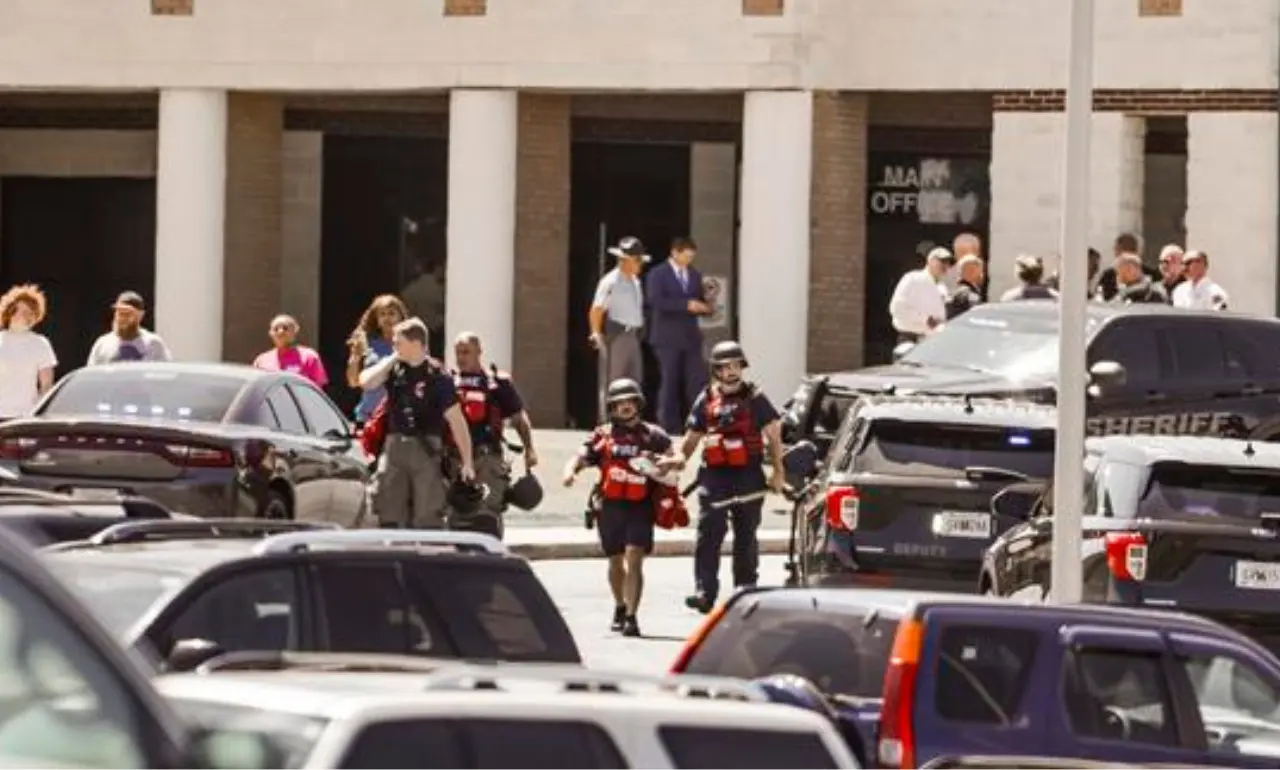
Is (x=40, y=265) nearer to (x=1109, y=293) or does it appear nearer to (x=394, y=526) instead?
(x=1109, y=293)

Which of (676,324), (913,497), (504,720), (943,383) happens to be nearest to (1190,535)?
(913,497)

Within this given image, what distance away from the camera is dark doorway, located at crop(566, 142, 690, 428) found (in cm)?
4484

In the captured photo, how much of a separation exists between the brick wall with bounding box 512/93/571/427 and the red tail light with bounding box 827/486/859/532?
20.2m

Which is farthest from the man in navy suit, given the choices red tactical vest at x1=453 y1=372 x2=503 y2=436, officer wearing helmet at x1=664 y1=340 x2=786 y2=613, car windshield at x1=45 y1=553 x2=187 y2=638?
car windshield at x1=45 y1=553 x2=187 y2=638

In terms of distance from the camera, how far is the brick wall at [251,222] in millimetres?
45250

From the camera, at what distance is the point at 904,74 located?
42.8 meters

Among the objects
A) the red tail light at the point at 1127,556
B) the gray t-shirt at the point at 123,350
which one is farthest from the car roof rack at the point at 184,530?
the gray t-shirt at the point at 123,350

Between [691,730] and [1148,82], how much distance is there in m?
33.5

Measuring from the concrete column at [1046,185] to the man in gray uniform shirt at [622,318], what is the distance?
14.8 feet

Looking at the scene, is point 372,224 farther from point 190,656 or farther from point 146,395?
point 190,656

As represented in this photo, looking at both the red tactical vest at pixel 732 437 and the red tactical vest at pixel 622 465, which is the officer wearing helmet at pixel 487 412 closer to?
the red tactical vest at pixel 622 465

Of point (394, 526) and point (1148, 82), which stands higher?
point (1148, 82)

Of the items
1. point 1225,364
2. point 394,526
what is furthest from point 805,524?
point 1225,364

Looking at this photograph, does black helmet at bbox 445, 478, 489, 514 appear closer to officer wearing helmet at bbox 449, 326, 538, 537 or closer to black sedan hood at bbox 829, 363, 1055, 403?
officer wearing helmet at bbox 449, 326, 538, 537
